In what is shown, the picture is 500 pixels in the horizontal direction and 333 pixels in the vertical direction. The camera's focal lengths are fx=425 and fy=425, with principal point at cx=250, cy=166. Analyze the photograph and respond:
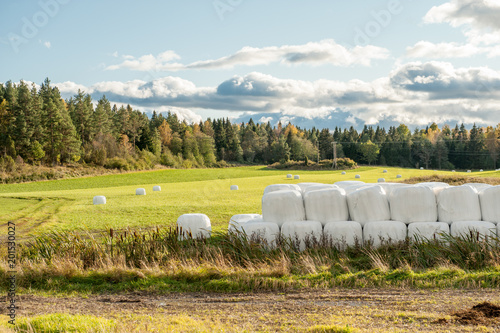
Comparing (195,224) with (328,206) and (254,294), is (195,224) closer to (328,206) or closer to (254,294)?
(328,206)

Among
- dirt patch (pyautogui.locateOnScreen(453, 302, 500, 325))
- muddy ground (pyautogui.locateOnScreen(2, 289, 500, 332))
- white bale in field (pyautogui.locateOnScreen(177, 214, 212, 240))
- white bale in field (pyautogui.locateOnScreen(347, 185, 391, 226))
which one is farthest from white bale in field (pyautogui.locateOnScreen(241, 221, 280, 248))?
dirt patch (pyautogui.locateOnScreen(453, 302, 500, 325))

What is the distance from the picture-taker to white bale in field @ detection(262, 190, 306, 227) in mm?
11289

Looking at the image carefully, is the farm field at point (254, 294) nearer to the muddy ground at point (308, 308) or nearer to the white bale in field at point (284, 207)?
the muddy ground at point (308, 308)

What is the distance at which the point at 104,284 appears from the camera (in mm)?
9000

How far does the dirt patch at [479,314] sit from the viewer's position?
611 centimetres

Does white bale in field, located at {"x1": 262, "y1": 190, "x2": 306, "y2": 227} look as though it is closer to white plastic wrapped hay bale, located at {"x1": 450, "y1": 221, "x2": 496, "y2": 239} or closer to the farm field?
the farm field

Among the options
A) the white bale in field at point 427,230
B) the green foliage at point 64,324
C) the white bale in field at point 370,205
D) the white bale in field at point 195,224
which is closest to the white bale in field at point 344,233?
the white bale in field at point 370,205

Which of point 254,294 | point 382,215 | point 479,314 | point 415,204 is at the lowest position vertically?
point 254,294

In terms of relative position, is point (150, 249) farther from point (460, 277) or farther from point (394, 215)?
point (460, 277)

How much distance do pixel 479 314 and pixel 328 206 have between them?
5159 millimetres

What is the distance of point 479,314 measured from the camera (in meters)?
6.32

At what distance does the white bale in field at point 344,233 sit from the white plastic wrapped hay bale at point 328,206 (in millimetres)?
424

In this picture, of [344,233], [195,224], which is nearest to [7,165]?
[195,224]

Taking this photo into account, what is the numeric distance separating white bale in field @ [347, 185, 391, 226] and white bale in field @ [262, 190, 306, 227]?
1.42 meters
